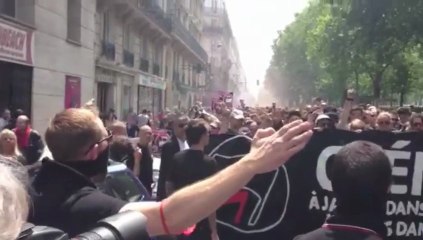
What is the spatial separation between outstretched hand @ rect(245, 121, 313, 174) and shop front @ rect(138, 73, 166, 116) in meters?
31.7

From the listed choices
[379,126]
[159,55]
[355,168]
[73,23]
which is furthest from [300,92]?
[355,168]

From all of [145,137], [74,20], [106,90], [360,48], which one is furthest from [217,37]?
[145,137]

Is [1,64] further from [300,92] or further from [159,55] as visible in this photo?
[300,92]

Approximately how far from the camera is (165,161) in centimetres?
691

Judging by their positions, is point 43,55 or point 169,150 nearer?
point 169,150

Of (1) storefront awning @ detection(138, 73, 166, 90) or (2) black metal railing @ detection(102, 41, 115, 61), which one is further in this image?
(1) storefront awning @ detection(138, 73, 166, 90)

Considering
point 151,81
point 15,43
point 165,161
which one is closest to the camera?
point 165,161

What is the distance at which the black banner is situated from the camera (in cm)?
577

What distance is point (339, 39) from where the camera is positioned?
26391 mm

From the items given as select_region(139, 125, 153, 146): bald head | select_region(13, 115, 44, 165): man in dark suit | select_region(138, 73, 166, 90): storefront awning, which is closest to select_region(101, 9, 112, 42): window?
select_region(138, 73, 166, 90): storefront awning

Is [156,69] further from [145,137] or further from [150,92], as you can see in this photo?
[145,137]

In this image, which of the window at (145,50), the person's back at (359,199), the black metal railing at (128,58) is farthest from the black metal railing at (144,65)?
the person's back at (359,199)

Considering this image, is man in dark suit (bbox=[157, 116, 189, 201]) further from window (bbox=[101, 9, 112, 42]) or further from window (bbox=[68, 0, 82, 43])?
window (bbox=[101, 9, 112, 42])

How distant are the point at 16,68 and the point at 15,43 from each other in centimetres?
121
